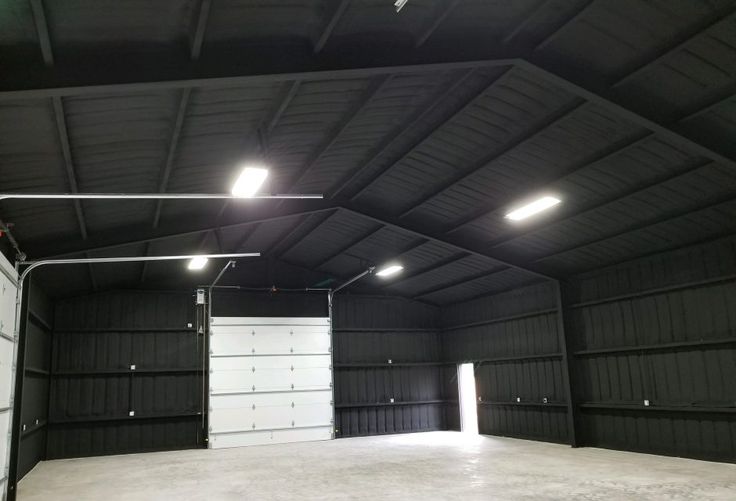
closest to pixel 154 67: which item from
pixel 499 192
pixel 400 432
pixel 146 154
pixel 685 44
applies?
pixel 146 154

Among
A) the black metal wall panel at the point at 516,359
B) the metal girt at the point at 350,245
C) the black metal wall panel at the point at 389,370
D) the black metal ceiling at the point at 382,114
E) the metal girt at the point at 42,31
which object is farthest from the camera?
the black metal wall panel at the point at 389,370

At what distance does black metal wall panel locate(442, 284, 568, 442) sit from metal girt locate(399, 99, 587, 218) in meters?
5.44

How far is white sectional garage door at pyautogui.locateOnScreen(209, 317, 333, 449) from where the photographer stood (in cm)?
1639

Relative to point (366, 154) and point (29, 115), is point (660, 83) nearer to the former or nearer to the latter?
point (366, 154)

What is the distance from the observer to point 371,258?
1656 cm

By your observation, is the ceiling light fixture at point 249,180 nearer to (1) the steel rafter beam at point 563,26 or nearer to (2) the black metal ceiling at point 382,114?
(2) the black metal ceiling at point 382,114

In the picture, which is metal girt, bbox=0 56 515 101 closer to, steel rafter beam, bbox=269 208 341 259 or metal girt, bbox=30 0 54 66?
metal girt, bbox=30 0 54 66

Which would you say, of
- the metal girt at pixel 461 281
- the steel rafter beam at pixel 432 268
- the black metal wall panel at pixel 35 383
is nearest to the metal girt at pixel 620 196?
the steel rafter beam at pixel 432 268

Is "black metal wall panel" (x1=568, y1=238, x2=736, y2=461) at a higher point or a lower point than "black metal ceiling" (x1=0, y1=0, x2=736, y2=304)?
lower

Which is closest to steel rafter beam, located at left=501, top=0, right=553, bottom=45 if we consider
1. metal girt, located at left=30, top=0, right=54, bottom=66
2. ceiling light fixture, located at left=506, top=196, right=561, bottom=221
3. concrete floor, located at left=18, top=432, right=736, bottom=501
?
ceiling light fixture, located at left=506, top=196, right=561, bottom=221

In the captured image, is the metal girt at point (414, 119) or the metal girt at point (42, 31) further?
the metal girt at point (414, 119)

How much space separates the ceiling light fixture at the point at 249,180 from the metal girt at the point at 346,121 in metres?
1.23

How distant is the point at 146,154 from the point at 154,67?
7.51 ft

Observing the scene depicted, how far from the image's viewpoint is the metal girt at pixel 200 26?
4.94 meters
